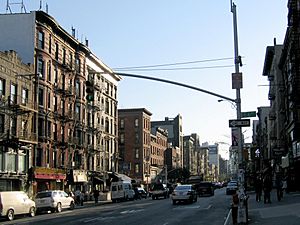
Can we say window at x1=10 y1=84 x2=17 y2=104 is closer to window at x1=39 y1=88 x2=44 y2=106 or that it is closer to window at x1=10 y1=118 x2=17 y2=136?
window at x1=10 y1=118 x2=17 y2=136

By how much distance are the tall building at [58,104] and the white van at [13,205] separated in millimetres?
16327

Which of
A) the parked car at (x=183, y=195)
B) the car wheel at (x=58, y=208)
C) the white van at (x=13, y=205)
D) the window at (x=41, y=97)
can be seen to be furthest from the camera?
the window at (x=41, y=97)

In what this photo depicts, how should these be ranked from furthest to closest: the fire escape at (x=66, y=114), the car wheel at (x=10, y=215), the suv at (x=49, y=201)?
the fire escape at (x=66, y=114)
the suv at (x=49, y=201)
the car wheel at (x=10, y=215)

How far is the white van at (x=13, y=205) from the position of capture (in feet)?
103

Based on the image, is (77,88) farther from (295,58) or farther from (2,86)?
(295,58)

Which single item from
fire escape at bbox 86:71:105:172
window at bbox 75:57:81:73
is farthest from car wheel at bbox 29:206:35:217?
fire escape at bbox 86:71:105:172

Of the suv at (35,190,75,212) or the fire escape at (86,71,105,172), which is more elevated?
the fire escape at (86,71,105,172)

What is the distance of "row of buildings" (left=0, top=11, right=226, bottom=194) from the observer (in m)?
48.1

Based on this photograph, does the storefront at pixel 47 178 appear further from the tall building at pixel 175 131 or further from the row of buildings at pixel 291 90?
the tall building at pixel 175 131

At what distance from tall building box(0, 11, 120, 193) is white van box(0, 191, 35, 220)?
16.3 metres

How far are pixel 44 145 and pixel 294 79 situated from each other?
26.6m

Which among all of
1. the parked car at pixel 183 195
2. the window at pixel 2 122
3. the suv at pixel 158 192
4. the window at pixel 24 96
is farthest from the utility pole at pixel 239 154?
the suv at pixel 158 192

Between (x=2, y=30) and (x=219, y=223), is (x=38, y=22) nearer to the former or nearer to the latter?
(x=2, y=30)

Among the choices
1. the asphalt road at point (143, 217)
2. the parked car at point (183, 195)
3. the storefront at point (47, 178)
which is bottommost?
the asphalt road at point (143, 217)
